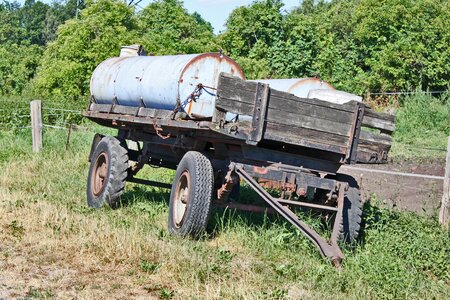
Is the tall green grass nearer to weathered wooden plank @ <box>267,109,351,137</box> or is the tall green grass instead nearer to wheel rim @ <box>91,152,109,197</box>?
wheel rim @ <box>91,152,109,197</box>

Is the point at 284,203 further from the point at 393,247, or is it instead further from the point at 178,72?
the point at 178,72

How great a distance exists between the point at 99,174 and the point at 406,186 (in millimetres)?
5970

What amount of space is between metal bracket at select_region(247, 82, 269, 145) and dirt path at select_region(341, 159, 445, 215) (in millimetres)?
3624

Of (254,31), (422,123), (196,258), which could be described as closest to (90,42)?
(254,31)

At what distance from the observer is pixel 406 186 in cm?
1409

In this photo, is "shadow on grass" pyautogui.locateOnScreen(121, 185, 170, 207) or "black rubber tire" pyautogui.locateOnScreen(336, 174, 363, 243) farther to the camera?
"shadow on grass" pyautogui.locateOnScreen(121, 185, 170, 207)

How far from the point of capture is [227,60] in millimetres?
9859

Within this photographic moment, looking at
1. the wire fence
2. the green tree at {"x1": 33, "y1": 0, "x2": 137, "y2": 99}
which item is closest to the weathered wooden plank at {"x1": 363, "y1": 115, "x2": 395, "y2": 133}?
the wire fence

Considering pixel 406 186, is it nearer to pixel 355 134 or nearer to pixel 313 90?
pixel 313 90

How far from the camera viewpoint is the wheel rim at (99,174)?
11.3 m

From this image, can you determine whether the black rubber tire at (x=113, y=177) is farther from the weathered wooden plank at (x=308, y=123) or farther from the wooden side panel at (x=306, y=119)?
the weathered wooden plank at (x=308, y=123)

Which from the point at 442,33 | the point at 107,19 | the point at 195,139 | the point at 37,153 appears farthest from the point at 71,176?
the point at 442,33

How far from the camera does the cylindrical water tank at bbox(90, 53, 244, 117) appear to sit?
935 centimetres

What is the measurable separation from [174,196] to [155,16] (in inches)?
1003
